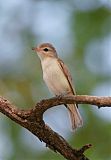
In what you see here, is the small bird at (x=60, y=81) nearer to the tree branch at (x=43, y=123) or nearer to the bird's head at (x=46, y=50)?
the bird's head at (x=46, y=50)

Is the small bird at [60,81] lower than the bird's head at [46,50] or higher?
lower

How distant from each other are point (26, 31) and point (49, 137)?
3241 mm

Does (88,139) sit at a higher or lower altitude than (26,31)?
lower

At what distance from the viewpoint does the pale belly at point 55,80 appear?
4.57 m

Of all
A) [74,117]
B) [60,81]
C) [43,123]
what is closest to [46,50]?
[60,81]

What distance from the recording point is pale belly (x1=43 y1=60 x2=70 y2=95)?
457cm

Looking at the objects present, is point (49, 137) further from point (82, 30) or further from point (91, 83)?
point (82, 30)

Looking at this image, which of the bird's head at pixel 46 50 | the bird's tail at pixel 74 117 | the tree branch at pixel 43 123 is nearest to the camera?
the tree branch at pixel 43 123

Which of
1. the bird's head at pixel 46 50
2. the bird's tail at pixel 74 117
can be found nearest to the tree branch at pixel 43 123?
the bird's tail at pixel 74 117

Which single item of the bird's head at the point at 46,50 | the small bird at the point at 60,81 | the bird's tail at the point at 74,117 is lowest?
the bird's tail at the point at 74,117

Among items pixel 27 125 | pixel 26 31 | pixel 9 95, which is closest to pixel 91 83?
pixel 9 95

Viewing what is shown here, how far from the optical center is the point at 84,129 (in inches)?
225

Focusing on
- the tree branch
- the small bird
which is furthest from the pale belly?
the tree branch

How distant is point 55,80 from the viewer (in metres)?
4.57
